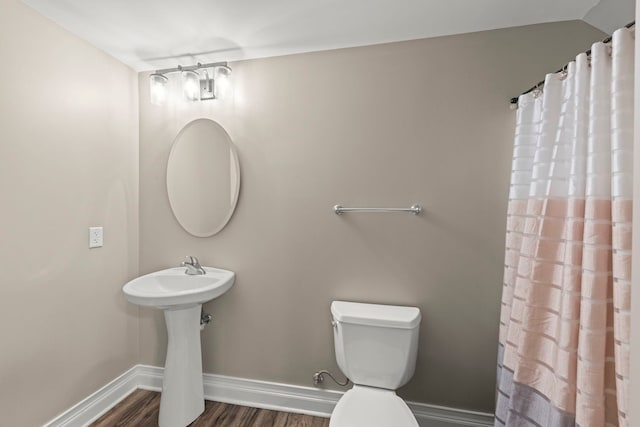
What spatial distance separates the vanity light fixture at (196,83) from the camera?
1.92 m

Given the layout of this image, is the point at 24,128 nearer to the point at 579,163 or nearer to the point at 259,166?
the point at 259,166

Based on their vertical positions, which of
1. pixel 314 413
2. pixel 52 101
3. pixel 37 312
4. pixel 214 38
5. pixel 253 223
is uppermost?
pixel 214 38

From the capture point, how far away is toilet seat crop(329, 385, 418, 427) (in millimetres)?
1241

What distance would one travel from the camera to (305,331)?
74.4 inches

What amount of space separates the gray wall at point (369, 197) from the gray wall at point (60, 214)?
25 centimetres

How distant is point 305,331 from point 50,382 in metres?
1.35

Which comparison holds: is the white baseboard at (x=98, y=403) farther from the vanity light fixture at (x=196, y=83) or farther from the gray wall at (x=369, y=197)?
the vanity light fixture at (x=196, y=83)

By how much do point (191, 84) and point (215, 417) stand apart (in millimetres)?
2068

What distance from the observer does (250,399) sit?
1.96 m

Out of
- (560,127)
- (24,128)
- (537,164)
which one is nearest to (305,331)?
(537,164)

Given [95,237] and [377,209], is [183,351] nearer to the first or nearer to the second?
[95,237]

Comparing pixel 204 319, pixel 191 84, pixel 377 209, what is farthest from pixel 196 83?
pixel 204 319

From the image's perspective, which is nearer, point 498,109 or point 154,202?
point 498,109

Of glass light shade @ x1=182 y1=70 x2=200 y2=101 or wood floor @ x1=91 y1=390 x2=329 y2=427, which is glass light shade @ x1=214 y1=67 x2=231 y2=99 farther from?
wood floor @ x1=91 y1=390 x2=329 y2=427
